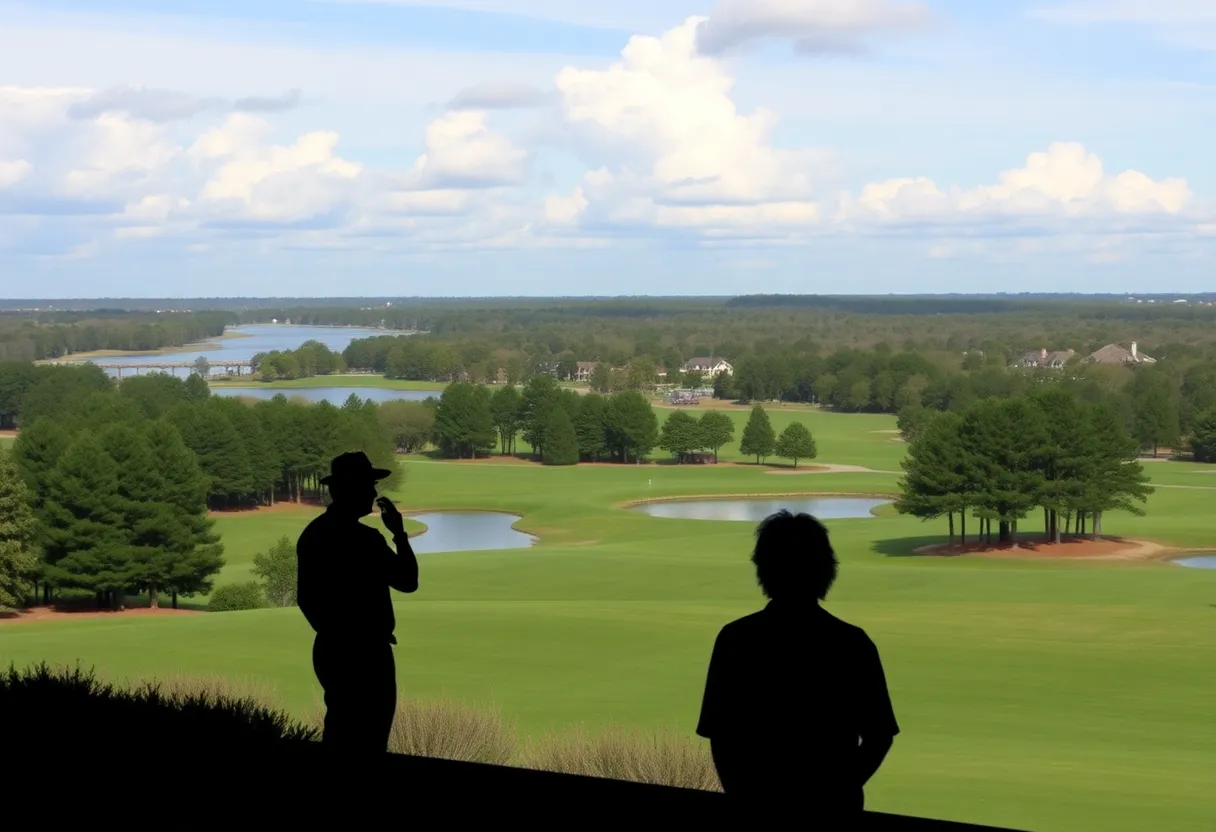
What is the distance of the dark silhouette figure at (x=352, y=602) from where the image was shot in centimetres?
764

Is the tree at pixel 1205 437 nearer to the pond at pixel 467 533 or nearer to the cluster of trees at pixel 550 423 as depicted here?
the cluster of trees at pixel 550 423

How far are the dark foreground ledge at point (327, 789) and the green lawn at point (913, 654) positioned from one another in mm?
1154

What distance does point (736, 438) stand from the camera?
131 metres

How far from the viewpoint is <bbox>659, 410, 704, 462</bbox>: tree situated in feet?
375

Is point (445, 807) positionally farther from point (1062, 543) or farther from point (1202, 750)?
point (1062, 543)

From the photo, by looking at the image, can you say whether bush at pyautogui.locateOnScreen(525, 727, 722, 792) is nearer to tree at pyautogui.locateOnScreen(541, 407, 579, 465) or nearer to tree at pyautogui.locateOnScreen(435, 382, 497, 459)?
Answer: tree at pyautogui.locateOnScreen(541, 407, 579, 465)

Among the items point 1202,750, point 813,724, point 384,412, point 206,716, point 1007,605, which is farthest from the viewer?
point 384,412

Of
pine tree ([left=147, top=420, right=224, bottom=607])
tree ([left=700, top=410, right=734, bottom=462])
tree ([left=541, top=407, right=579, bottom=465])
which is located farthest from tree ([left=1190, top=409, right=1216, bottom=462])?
pine tree ([left=147, top=420, right=224, bottom=607])

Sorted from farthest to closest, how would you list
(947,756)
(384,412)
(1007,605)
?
(384,412)
(1007,605)
(947,756)

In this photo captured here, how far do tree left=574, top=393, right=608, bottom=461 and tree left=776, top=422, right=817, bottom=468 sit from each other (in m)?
16.4

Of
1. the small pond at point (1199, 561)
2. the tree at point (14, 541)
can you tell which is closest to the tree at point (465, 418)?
the small pond at point (1199, 561)

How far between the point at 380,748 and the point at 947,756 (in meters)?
12.9

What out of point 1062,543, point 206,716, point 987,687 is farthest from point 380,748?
point 1062,543

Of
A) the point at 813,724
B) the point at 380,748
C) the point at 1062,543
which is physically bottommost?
the point at 1062,543
